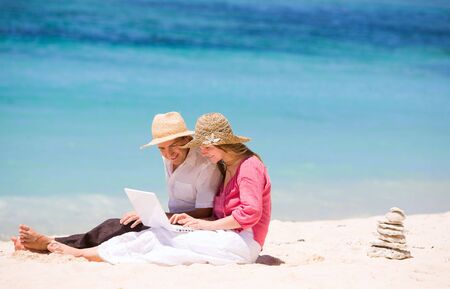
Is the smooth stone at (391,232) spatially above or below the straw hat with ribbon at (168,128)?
below

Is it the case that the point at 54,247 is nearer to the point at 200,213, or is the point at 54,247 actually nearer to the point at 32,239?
the point at 32,239

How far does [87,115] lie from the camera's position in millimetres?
13727

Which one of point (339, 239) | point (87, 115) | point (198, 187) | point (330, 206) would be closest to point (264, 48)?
point (87, 115)

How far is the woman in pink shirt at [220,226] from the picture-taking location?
596cm

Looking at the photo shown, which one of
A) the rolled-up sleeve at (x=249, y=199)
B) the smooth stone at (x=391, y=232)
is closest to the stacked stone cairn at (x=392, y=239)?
the smooth stone at (x=391, y=232)

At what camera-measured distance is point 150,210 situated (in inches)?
237

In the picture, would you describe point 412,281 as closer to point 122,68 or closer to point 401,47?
point 122,68

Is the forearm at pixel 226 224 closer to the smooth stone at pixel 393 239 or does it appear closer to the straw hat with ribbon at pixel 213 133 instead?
the straw hat with ribbon at pixel 213 133

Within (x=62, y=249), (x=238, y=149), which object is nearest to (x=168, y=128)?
(x=238, y=149)

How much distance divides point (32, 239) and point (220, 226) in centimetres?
144

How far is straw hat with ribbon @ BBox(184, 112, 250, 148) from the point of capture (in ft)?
19.8

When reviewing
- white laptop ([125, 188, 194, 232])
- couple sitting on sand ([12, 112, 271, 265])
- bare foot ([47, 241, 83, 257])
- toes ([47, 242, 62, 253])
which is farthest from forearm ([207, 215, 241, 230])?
toes ([47, 242, 62, 253])

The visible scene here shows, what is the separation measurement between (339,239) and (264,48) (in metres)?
12.6

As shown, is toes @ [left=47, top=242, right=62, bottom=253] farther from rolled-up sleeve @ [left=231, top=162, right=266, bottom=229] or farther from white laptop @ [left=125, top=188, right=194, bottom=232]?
rolled-up sleeve @ [left=231, top=162, right=266, bottom=229]
